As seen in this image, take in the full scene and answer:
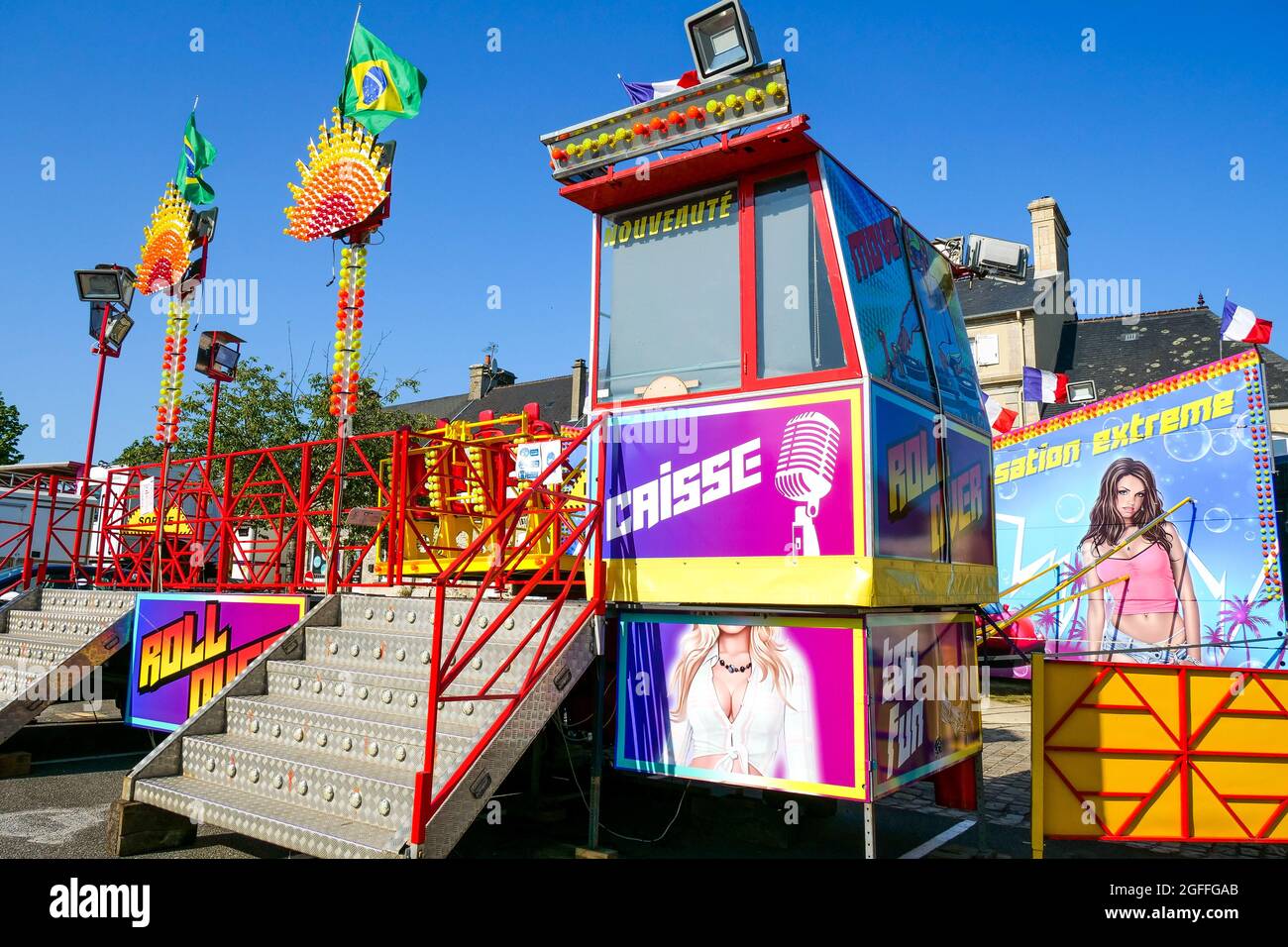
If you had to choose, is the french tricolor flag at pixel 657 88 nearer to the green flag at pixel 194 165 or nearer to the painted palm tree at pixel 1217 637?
the green flag at pixel 194 165

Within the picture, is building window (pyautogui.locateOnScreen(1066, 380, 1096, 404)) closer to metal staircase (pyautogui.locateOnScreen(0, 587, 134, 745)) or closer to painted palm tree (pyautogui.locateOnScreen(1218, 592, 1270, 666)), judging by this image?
painted palm tree (pyautogui.locateOnScreen(1218, 592, 1270, 666))

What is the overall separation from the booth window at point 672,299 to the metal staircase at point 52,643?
6228mm

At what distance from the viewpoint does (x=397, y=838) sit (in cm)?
455

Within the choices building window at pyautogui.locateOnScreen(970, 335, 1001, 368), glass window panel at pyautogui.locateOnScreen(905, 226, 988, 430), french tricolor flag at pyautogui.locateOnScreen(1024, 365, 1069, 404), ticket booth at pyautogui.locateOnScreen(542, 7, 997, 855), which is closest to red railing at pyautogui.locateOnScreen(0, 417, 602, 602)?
ticket booth at pyautogui.locateOnScreen(542, 7, 997, 855)

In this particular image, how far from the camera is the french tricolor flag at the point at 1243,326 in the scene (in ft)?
43.7

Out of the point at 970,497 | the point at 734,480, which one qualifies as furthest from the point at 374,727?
the point at 970,497

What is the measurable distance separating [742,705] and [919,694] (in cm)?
143

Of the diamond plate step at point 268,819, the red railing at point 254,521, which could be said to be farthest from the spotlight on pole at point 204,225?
the diamond plate step at point 268,819

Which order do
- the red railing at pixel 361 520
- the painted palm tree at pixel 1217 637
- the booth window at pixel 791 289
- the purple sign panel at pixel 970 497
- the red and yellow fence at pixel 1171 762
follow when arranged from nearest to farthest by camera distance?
the booth window at pixel 791 289 → the red and yellow fence at pixel 1171 762 → the red railing at pixel 361 520 → the purple sign panel at pixel 970 497 → the painted palm tree at pixel 1217 637

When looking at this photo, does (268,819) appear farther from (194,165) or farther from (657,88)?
(194,165)

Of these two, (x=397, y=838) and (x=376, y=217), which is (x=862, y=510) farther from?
(x=376, y=217)

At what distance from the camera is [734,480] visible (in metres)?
5.72

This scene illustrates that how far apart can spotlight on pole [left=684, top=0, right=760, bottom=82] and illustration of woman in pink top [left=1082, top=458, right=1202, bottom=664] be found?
12613 millimetres

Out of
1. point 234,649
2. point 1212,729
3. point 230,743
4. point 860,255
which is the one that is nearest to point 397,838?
point 230,743
